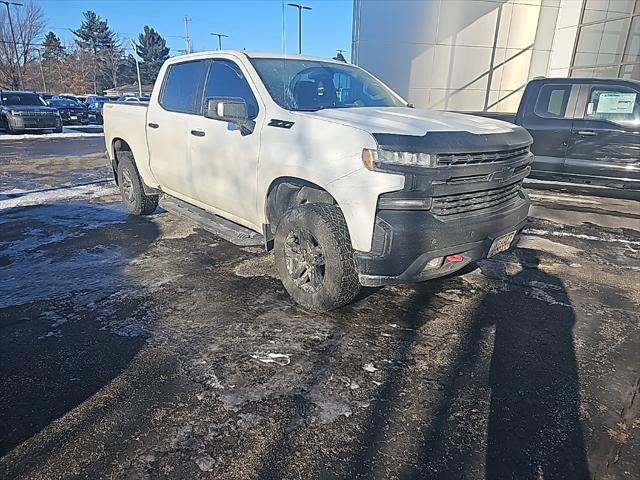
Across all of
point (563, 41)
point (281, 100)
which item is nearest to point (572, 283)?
point (281, 100)

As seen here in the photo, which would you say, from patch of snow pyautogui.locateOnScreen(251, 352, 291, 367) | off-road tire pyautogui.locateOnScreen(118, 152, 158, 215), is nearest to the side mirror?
patch of snow pyautogui.locateOnScreen(251, 352, 291, 367)

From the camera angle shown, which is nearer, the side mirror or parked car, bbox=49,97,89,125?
the side mirror

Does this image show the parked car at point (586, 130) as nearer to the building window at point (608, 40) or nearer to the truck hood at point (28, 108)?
the building window at point (608, 40)

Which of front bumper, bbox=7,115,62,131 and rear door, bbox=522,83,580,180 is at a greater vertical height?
rear door, bbox=522,83,580,180

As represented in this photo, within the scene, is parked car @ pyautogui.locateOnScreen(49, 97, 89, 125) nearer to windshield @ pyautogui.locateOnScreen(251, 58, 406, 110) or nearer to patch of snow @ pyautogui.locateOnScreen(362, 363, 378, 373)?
windshield @ pyautogui.locateOnScreen(251, 58, 406, 110)

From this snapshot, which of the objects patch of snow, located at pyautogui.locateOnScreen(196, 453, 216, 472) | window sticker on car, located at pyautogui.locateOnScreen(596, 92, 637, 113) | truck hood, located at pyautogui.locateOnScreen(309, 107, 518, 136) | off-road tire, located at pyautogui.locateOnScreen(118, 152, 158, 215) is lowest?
patch of snow, located at pyautogui.locateOnScreen(196, 453, 216, 472)

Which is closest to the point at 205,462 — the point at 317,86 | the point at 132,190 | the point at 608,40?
the point at 317,86

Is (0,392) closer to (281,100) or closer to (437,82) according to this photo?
(281,100)

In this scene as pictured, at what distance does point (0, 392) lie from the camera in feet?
8.29

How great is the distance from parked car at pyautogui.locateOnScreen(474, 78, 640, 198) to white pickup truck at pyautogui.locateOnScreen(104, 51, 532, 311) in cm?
386

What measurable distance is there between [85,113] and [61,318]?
1069 inches

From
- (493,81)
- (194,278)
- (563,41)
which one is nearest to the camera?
(194,278)

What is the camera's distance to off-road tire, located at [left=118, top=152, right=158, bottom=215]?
6008 millimetres

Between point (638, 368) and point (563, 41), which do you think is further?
point (563, 41)
